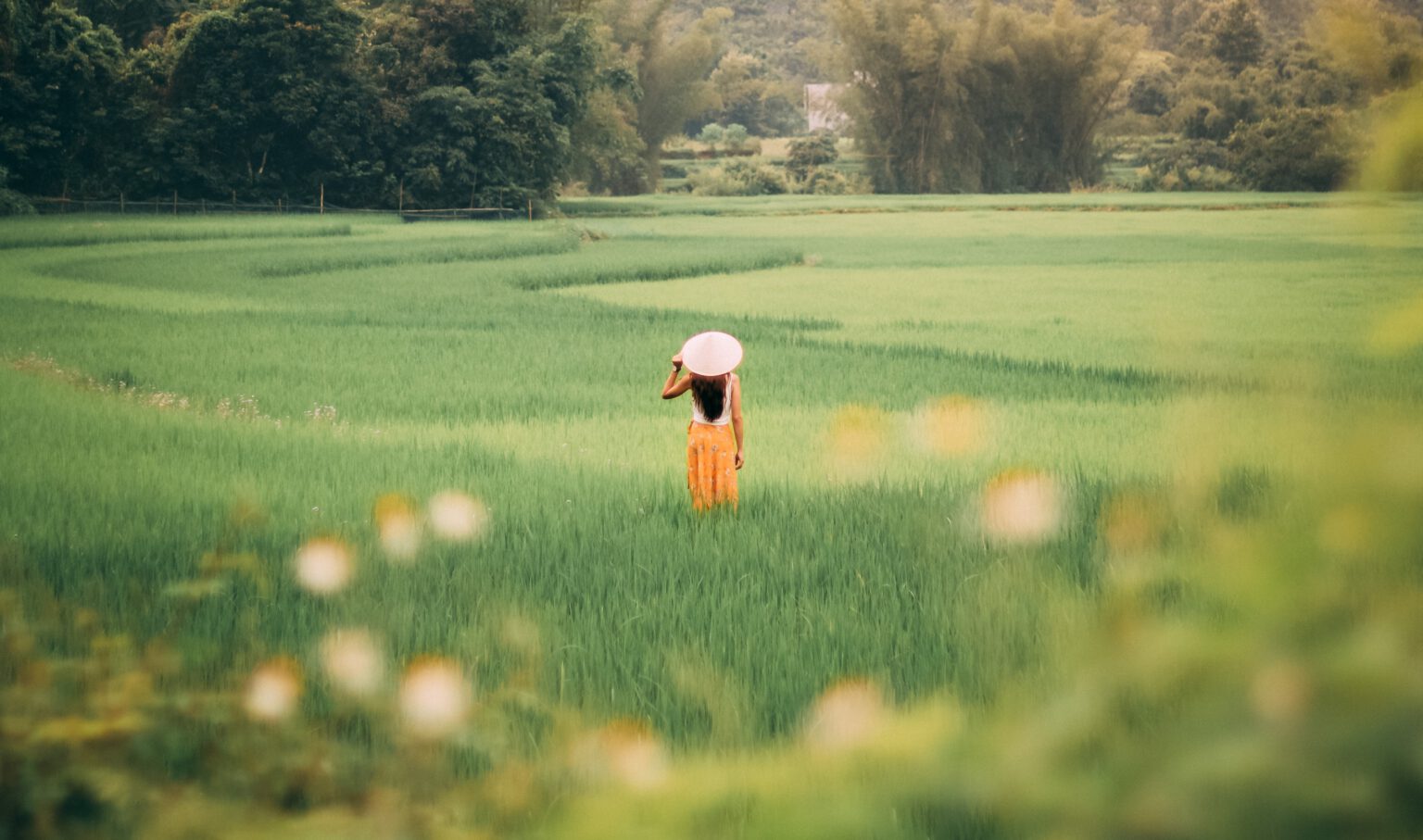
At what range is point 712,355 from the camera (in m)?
4.45

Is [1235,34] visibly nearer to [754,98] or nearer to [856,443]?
[754,98]

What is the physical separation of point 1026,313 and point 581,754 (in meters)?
13.0

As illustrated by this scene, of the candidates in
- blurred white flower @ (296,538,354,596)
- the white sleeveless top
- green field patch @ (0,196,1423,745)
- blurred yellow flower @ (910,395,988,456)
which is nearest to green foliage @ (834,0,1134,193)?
green field patch @ (0,196,1423,745)

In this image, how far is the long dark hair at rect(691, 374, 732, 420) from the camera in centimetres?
454

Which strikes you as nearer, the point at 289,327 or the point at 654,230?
the point at 289,327

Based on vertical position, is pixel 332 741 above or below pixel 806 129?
below

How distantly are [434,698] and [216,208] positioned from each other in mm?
33996

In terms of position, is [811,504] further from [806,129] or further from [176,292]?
[806,129]

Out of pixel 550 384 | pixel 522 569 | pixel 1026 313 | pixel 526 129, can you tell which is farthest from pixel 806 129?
pixel 522 569

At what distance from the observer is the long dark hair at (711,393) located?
454 cm

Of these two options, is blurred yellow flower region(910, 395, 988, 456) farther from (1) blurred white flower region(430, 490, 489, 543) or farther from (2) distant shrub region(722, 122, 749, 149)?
(2) distant shrub region(722, 122, 749, 149)

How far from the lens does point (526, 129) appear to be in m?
37.4

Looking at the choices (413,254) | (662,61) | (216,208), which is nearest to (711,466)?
(413,254)

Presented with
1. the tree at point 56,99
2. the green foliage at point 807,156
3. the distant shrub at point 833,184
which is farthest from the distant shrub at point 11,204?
the green foliage at point 807,156
